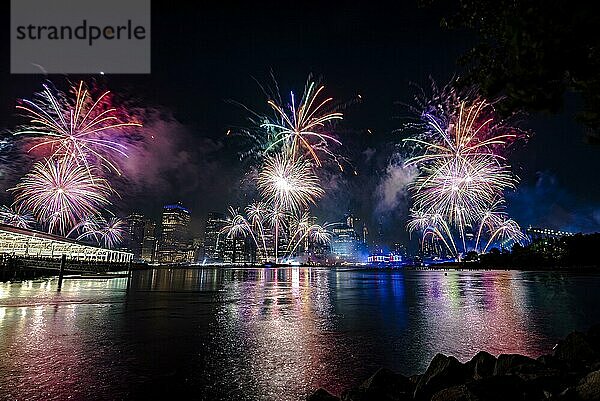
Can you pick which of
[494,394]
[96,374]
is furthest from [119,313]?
[494,394]

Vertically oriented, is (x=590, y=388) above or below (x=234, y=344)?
above

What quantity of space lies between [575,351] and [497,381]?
4.61 m

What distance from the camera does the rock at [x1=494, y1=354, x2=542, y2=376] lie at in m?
8.56

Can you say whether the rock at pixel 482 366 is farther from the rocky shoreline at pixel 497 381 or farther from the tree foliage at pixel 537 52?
the tree foliage at pixel 537 52

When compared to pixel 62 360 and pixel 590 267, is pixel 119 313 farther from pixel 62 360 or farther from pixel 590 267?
pixel 590 267

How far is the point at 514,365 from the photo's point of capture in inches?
352

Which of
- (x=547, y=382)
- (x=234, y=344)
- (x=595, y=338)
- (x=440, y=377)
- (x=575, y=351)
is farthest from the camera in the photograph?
(x=234, y=344)

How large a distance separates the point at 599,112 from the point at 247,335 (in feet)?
44.0

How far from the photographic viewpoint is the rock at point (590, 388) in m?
6.13

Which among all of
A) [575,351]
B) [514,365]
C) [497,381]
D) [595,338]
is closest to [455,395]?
[497,381]

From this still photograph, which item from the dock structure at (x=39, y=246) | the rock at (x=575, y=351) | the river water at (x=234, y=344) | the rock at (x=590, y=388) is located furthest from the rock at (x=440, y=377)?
the dock structure at (x=39, y=246)

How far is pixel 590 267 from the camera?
12662cm

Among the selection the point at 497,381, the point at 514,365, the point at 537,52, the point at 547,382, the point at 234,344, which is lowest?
the point at 234,344

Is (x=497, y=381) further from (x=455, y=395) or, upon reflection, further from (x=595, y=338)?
(x=595, y=338)
